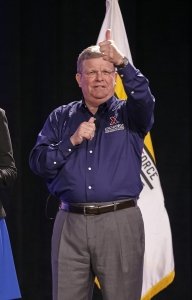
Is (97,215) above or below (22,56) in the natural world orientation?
below

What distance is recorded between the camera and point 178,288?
4234 mm

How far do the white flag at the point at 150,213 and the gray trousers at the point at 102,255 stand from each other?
1003 mm

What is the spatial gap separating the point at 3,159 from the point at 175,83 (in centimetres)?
183

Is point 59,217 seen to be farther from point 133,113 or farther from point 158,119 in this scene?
point 158,119

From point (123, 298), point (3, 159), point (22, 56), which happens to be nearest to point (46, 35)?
point (22, 56)

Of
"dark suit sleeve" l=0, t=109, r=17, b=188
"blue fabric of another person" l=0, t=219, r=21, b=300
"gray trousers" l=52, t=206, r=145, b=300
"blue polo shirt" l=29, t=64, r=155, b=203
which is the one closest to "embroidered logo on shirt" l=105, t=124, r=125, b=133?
"blue polo shirt" l=29, t=64, r=155, b=203

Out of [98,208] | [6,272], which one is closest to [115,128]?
[98,208]

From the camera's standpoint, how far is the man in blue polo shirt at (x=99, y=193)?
2525 millimetres

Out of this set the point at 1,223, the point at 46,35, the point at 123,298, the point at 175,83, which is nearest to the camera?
the point at 123,298

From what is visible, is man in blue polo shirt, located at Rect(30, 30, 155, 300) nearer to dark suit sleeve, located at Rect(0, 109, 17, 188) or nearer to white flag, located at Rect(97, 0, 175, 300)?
dark suit sleeve, located at Rect(0, 109, 17, 188)

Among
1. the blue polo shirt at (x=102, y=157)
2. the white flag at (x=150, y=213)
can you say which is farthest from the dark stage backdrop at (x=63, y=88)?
the blue polo shirt at (x=102, y=157)

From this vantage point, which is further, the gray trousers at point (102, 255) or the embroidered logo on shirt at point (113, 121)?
the embroidered logo on shirt at point (113, 121)

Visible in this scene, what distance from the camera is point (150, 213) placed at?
142 inches

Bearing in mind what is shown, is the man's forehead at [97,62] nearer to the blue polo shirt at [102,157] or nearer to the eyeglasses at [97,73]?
the eyeglasses at [97,73]
